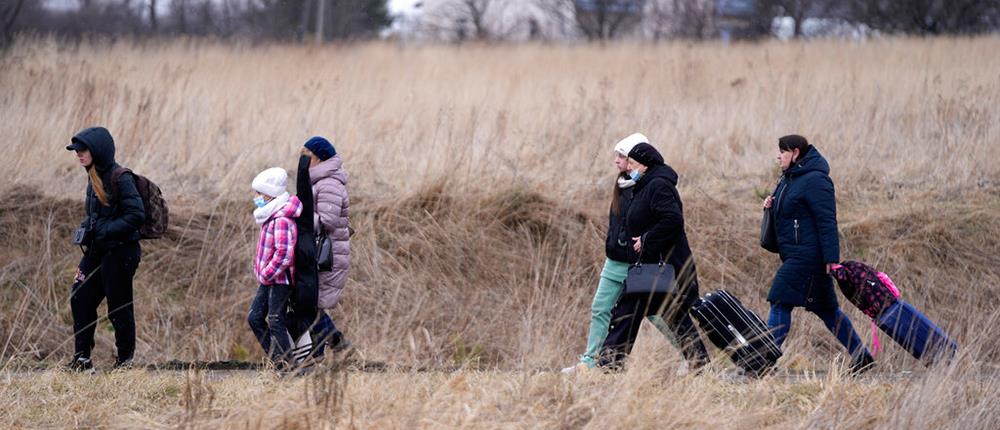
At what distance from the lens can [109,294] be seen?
7.04 meters

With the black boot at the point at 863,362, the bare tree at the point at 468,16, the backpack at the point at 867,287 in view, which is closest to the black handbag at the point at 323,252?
the backpack at the point at 867,287

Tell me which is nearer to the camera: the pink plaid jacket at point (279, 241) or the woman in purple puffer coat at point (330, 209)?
the pink plaid jacket at point (279, 241)

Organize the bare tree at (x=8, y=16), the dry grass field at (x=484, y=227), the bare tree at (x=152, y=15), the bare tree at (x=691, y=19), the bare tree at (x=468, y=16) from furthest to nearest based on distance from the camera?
the bare tree at (x=468, y=16), the bare tree at (x=691, y=19), the bare tree at (x=152, y=15), the bare tree at (x=8, y=16), the dry grass field at (x=484, y=227)

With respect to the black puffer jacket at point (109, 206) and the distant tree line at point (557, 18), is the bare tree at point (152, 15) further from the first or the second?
the black puffer jacket at point (109, 206)

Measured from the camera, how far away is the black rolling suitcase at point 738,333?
6730 millimetres

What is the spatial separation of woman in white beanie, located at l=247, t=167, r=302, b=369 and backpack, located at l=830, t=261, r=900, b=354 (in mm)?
3416

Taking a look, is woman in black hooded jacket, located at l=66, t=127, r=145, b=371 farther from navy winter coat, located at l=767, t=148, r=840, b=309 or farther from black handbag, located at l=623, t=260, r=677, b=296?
navy winter coat, located at l=767, t=148, r=840, b=309

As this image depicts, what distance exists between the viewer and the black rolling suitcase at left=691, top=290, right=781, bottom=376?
6.73 meters

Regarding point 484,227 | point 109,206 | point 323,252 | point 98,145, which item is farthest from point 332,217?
point 484,227

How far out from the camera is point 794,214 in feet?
23.1

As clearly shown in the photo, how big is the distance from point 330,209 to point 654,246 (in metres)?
2.04

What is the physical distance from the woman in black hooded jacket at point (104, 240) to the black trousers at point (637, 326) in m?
3.07

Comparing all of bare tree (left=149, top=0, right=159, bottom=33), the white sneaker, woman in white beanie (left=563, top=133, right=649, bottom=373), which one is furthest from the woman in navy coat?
bare tree (left=149, top=0, right=159, bottom=33)

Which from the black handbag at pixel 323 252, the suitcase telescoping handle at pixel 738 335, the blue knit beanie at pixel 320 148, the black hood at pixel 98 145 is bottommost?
the suitcase telescoping handle at pixel 738 335
